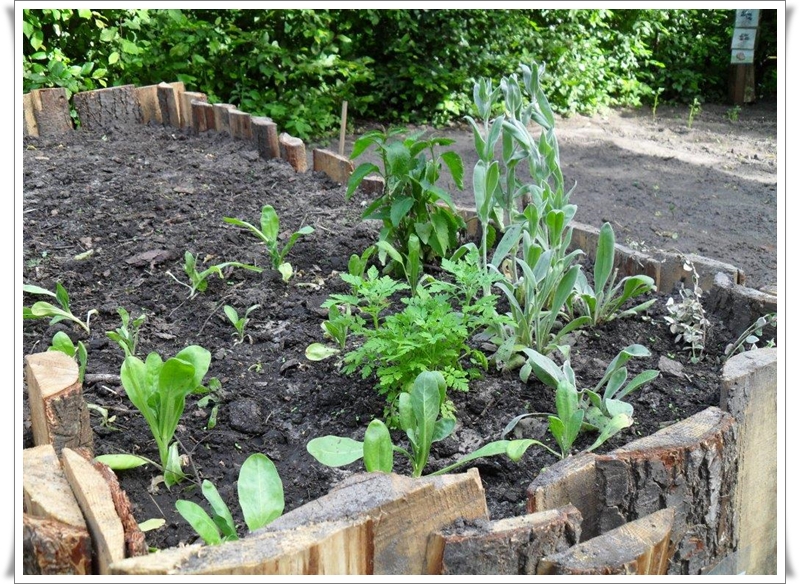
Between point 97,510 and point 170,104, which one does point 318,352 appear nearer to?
point 97,510

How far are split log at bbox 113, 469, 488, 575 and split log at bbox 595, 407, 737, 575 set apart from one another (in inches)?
14.1

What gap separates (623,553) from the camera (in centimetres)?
158

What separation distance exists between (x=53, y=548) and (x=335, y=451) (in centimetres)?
64

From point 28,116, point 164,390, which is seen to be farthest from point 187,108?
point 164,390

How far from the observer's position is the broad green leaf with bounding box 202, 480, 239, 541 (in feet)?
5.56

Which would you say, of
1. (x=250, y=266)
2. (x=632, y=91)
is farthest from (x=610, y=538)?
(x=632, y=91)

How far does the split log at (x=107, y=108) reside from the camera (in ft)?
16.8

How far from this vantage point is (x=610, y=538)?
162cm

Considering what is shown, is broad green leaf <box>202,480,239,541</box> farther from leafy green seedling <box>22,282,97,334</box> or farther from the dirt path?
the dirt path

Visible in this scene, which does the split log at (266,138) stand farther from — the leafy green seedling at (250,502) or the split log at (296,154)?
the leafy green seedling at (250,502)

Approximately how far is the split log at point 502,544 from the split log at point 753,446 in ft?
2.27

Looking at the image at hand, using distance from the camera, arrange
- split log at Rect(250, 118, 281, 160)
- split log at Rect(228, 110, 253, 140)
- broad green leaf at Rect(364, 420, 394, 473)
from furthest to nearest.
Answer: split log at Rect(228, 110, 253, 140), split log at Rect(250, 118, 281, 160), broad green leaf at Rect(364, 420, 394, 473)

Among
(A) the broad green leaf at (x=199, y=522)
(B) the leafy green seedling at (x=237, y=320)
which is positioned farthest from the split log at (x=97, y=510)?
(B) the leafy green seedling at (x=237, y=320)

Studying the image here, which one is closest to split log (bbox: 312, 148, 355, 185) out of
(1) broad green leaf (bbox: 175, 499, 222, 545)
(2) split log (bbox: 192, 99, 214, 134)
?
(2) split log (bbox: 192, 99, 214, 134)
